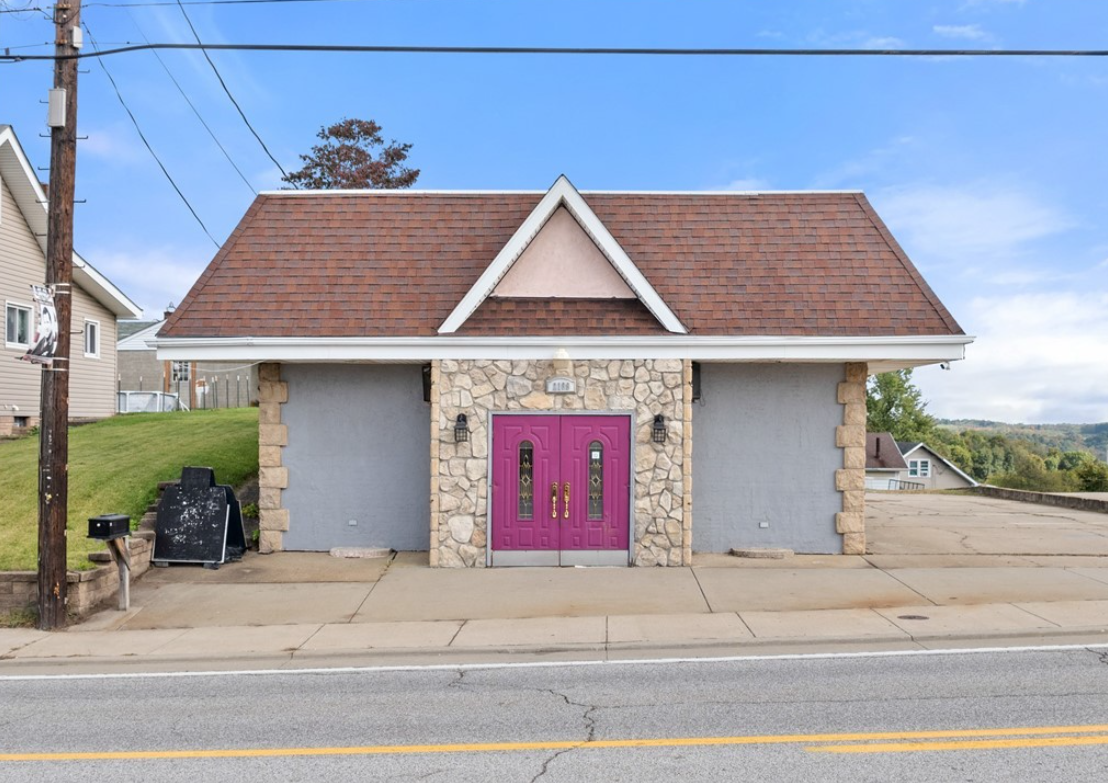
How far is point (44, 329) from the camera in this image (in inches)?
436

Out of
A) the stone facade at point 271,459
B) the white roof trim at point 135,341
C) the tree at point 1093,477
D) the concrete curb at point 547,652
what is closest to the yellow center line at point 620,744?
the concrete curb at point 547,652

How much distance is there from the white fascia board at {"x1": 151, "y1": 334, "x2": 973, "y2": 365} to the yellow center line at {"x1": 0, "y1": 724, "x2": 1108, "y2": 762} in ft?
25.9

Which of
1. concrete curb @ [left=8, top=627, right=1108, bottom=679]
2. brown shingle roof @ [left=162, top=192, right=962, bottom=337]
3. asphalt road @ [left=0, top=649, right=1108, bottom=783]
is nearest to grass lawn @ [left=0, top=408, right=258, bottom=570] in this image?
concrete curb @ [left=8, top=627, right=1108, bottom=679]

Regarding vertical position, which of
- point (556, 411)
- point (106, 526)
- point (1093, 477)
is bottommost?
point (1093, 477)

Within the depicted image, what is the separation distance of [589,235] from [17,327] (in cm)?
Result: 1931

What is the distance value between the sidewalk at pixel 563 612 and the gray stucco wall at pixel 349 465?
66 cm

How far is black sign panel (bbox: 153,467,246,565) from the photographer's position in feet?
46.9

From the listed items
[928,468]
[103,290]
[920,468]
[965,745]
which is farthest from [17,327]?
[928,468]

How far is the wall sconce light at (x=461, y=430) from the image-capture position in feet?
46.2

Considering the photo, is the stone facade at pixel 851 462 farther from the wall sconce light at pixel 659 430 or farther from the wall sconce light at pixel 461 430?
the wall sconce light at pixel 461 430

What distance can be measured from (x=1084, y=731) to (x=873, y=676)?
195 cm

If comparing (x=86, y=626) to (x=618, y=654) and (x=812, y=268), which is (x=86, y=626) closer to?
(x=618, y=654)

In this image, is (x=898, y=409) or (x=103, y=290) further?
(x=898, y=409)

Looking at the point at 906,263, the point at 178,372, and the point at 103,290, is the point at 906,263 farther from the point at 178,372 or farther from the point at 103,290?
the point at 178,372
